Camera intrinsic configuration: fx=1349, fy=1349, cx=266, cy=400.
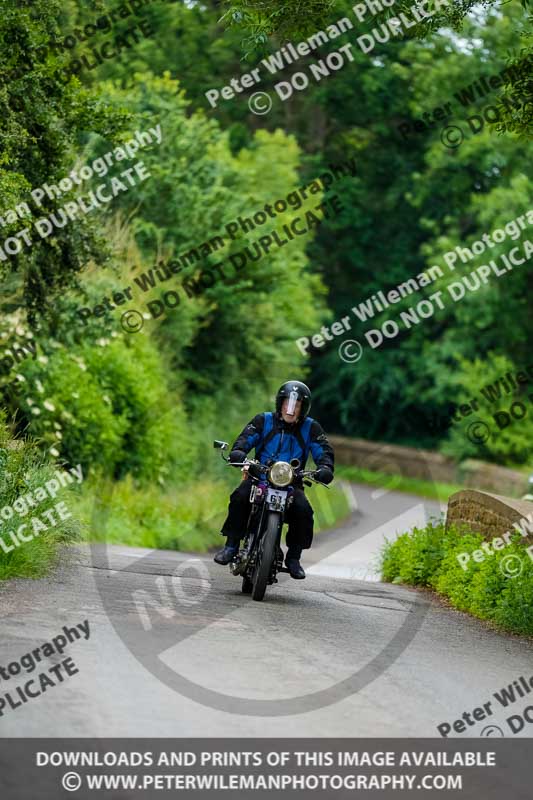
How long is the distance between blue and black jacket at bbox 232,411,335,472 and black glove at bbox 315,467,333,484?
63 mm

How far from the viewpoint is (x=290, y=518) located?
1182 centimetres

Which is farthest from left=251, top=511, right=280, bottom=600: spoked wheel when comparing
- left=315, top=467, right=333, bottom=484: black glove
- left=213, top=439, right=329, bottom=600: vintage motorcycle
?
left=315, top=467, right=333, bottom=484: black glove

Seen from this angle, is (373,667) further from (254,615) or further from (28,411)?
(28,411)

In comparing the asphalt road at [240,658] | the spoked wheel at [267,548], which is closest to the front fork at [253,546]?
the spoked wheel at [267,548]

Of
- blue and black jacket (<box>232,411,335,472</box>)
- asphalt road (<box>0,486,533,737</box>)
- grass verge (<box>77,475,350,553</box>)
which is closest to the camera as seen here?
asphalt road (<box>0,486,533,737</box>)

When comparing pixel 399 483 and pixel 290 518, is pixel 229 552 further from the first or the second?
pixel 399 483

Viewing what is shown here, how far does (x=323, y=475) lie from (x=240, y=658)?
3132 mm

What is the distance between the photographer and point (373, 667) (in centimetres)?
898

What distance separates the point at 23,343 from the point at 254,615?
9.55 meters

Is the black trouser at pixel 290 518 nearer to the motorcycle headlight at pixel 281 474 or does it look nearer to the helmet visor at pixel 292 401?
the motorcycle headlight at pixel 281 474

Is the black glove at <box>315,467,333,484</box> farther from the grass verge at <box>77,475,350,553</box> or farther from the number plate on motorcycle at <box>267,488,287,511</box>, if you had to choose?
the grass verge at <box>77,475,350,553</box>

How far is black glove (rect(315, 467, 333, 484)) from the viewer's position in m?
11.6

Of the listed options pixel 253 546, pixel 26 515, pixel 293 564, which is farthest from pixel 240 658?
pixel 26 515

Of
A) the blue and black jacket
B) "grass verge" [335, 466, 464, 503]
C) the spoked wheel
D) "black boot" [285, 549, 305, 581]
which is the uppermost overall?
the blue and black jacket
